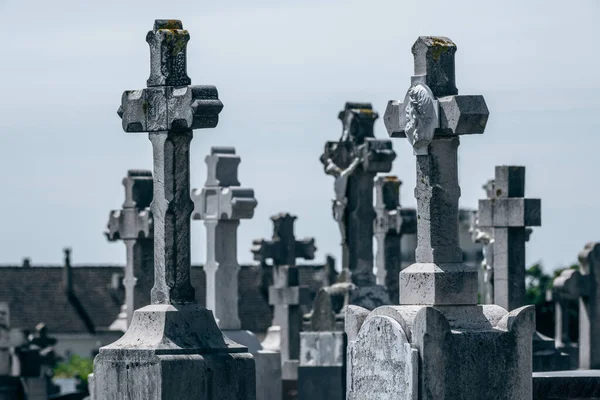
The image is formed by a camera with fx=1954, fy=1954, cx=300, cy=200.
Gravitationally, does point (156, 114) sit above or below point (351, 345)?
above

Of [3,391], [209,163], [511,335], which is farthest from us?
[3,391]

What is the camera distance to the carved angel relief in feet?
41.2

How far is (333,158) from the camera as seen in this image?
19.9 metres

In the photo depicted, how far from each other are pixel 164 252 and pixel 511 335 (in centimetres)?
238

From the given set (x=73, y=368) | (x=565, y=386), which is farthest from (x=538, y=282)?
(x=565, y=386)

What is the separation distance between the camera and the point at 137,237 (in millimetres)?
19891

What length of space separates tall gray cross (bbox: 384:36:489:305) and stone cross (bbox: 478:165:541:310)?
6661 mm

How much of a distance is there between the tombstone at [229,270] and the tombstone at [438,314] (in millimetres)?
5025

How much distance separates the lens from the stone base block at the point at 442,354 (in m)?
12.1

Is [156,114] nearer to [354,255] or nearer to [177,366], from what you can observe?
[177,366]

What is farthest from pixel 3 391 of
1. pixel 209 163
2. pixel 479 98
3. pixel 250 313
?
pixel 250 313

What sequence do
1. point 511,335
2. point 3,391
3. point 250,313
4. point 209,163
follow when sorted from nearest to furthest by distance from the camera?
point 511,335
point 209,163
point 3,391
point 250,313

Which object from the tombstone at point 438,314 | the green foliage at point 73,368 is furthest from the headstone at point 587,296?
the green foliage at point 73,368

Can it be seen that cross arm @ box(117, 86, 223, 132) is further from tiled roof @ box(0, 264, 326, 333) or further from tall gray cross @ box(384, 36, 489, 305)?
tiled roof @ box(0, 264, 326, 333)
